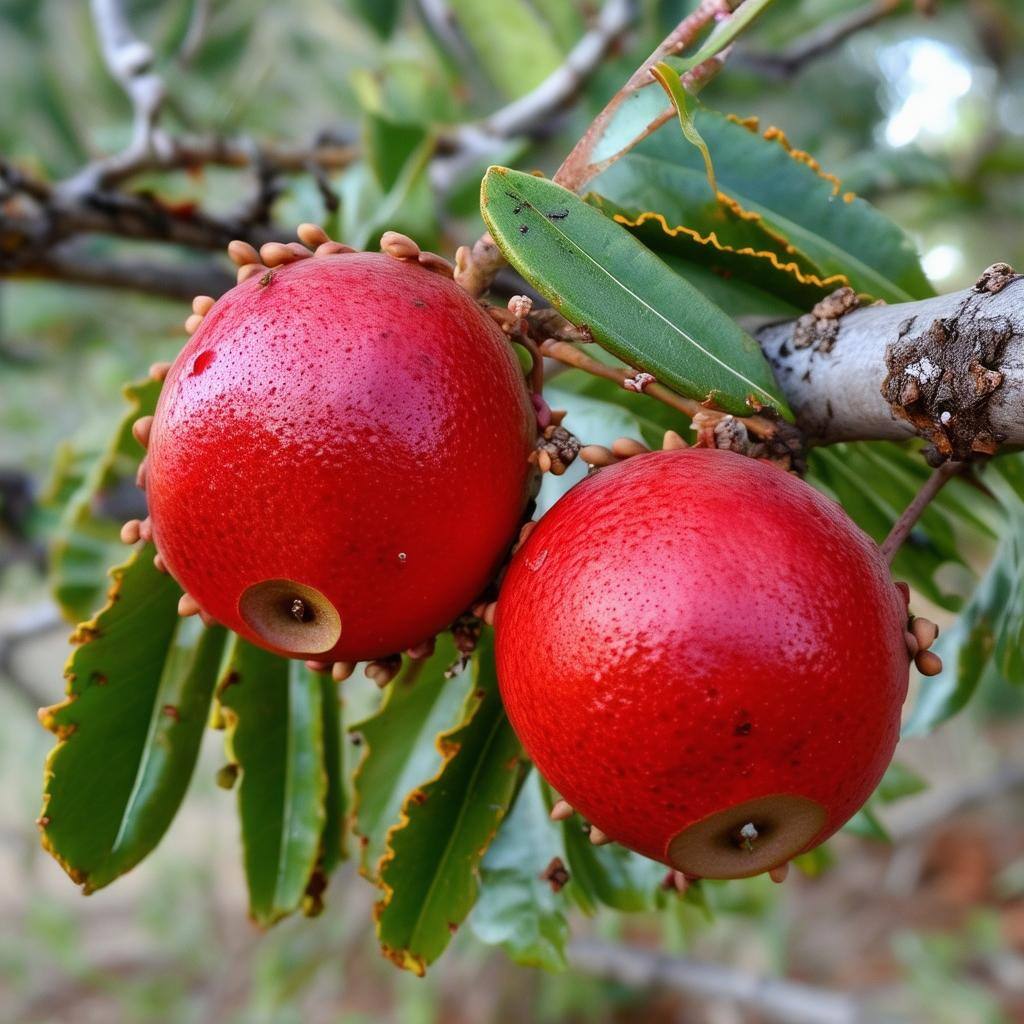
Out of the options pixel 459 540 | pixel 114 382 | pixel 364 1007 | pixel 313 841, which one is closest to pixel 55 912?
pixel 364 1007

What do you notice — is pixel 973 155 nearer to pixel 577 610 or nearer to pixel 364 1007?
pixel 577 610

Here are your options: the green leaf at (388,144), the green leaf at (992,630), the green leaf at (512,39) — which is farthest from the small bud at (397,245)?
the green leaf at (512,39)

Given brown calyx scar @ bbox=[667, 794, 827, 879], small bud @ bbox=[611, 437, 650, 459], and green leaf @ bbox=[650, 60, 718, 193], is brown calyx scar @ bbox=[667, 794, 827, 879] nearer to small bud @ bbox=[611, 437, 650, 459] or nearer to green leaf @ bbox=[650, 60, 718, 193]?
small bud @ bbox=[611, 437, 650, 459]

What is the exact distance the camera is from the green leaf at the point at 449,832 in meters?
1.37

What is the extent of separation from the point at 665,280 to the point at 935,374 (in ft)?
1.00

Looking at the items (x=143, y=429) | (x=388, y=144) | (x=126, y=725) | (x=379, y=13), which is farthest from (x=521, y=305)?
(x=379, y=13)

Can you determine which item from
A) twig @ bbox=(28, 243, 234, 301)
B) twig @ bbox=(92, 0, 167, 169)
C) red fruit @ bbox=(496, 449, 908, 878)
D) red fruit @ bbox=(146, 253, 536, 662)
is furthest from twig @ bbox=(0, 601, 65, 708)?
red fruit @ bbox=(496, 449, 908, 878)

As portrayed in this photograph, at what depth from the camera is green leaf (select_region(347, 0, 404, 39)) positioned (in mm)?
3488

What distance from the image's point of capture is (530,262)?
107 centimetres

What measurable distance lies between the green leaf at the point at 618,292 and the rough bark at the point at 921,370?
92mm

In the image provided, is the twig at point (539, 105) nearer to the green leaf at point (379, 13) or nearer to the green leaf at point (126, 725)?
the green leaf at point (379, 13)

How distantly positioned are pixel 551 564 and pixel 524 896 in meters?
0.74

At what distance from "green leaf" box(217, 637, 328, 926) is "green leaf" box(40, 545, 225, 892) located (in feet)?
0.28

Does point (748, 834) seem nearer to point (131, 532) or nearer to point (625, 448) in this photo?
point (625, 448)
